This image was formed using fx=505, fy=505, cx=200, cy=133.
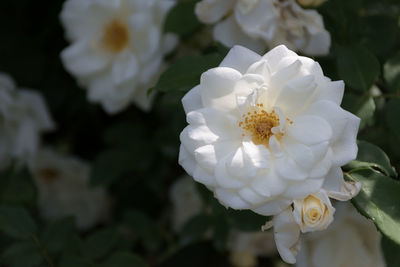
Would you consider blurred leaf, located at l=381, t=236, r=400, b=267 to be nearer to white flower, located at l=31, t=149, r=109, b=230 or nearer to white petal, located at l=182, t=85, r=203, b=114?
white petal, located at l=182, t=85, r=203, b=114

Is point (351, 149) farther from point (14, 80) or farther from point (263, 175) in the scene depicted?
point (14, 80)

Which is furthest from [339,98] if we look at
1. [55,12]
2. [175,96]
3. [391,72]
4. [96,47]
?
[55,12]

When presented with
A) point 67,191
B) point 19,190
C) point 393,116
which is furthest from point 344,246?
point 67,191

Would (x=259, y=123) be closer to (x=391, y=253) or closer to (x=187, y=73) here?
(x=187, y=73)

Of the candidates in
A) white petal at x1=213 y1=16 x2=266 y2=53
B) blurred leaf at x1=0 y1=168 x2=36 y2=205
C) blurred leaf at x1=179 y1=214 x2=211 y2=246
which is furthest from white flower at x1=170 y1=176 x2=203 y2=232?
white petal at x1=213 y1=16 x2=266 y2=53

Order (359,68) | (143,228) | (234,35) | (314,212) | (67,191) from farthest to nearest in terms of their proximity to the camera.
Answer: (67,191) → (143,228) → (234,35) → (359,68) → (314,212)

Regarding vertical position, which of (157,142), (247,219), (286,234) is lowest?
(157,142)

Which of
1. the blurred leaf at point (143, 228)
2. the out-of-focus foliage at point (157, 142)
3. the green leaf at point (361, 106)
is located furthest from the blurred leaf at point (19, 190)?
the green leaf at point (361, 106)
